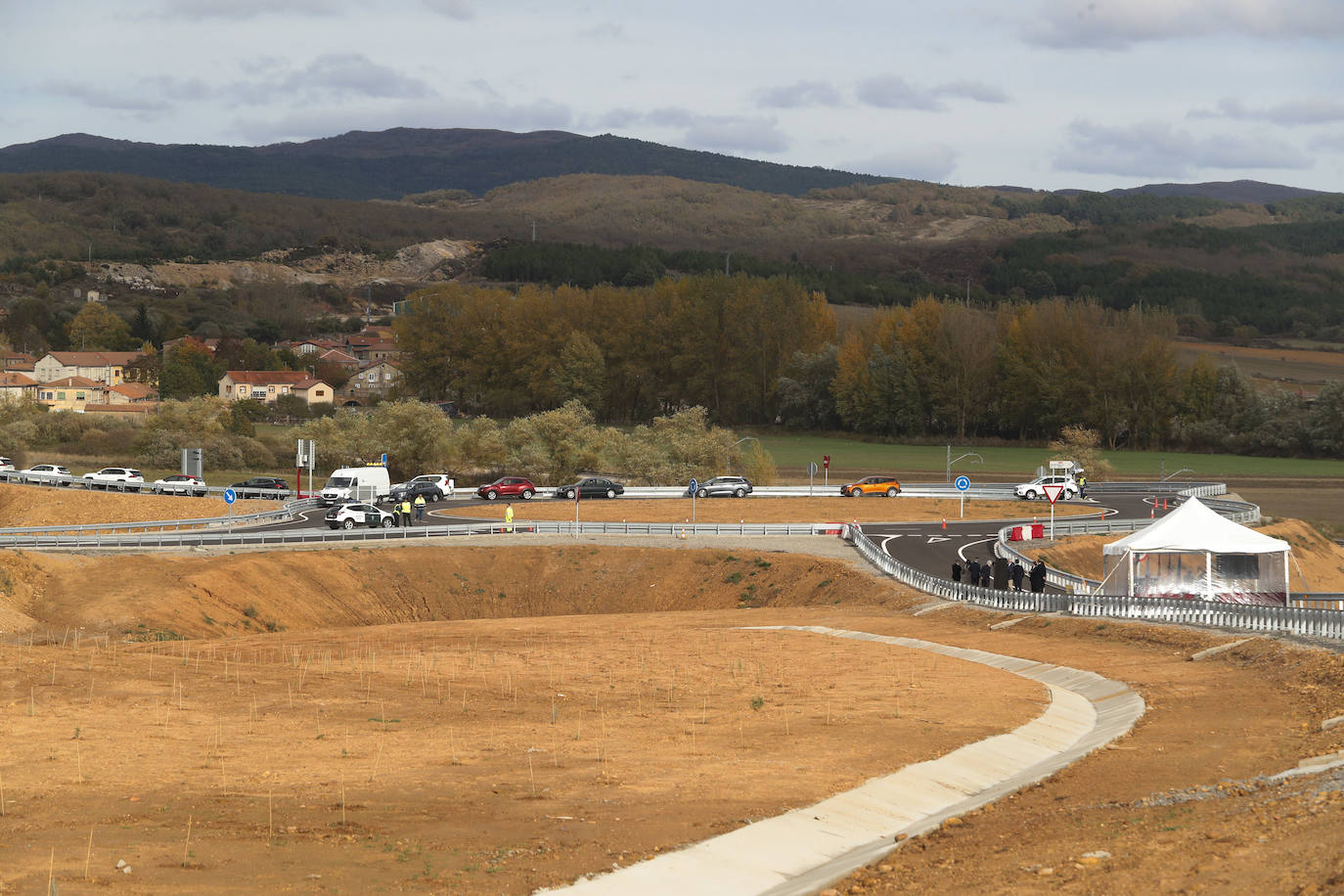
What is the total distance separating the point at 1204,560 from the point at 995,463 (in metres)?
78.0

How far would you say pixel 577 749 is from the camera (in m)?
22.1

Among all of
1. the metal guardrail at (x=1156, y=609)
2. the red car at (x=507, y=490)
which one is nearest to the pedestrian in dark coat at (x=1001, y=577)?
the metal guardrail at (x=1156, y=609)

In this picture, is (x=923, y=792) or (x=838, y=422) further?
(x=838, y=422)

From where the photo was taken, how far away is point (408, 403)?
10156 cm

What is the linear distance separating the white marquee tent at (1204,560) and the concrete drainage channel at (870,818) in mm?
13901

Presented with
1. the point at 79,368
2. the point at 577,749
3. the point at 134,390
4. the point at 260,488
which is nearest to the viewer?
the point at 577,749

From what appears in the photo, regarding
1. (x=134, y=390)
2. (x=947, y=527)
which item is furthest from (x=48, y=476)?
(x=134, y=390)

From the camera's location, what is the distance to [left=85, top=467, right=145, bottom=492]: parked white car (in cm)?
8125

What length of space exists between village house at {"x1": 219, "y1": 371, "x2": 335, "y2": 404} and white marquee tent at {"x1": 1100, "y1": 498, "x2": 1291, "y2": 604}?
148m

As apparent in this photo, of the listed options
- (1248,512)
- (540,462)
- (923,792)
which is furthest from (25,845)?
(540,462)

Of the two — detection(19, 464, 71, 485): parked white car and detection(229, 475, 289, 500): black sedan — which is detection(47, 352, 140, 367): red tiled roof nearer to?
detection(19, 464, 71, 485): parked white car

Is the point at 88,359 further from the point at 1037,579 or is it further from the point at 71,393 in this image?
the point at 1037,579

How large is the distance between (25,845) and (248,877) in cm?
301

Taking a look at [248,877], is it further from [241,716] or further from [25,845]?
[241,716]
